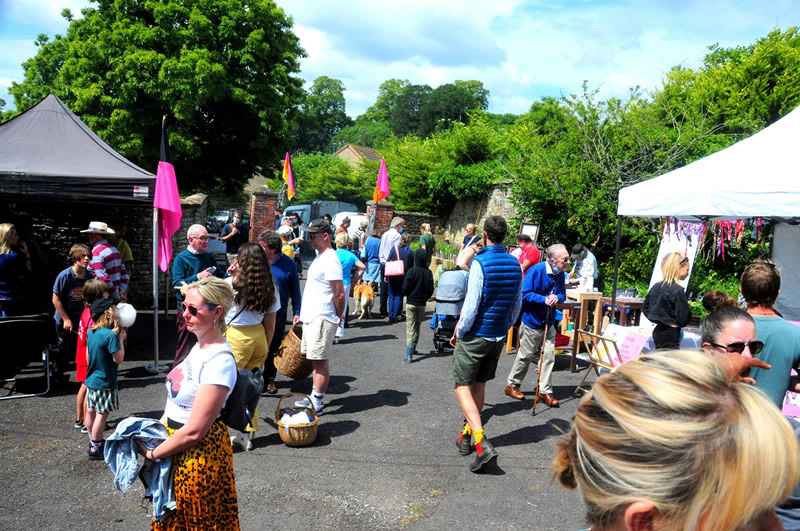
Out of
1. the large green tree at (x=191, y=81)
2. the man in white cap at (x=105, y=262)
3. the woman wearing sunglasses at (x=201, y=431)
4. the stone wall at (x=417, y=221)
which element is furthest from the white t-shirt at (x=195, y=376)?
the large green tree at (x=191, y=81)

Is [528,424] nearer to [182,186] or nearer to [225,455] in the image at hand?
[225,455]

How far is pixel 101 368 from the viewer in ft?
14.8

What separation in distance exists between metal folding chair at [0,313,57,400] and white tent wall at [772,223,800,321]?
9.50 meters

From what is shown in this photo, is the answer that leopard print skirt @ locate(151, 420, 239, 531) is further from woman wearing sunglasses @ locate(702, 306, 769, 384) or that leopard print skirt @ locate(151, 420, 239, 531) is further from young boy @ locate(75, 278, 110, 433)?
young boy @ locate(75, 278, 110, 433)

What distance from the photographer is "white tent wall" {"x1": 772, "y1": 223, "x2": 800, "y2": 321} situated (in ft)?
25.6

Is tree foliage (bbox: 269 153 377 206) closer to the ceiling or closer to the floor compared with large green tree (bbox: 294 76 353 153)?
closer to the floor

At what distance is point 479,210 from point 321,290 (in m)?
13.0

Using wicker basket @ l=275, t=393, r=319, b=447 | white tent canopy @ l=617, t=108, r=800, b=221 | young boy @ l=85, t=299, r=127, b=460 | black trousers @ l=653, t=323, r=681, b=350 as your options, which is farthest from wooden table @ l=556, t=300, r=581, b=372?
young boy @ l=85, t=299, r=127, b=460

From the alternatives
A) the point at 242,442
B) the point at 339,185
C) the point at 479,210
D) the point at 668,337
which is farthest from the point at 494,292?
the point at 339,185

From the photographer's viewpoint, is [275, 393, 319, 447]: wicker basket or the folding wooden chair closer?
[275, 393, 319, 447]: wicker basket

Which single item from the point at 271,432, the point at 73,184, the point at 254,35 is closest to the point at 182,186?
the point at 254,35

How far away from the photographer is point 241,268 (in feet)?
15.6

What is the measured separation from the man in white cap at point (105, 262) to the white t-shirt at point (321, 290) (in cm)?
274

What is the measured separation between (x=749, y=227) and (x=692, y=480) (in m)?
11.8
